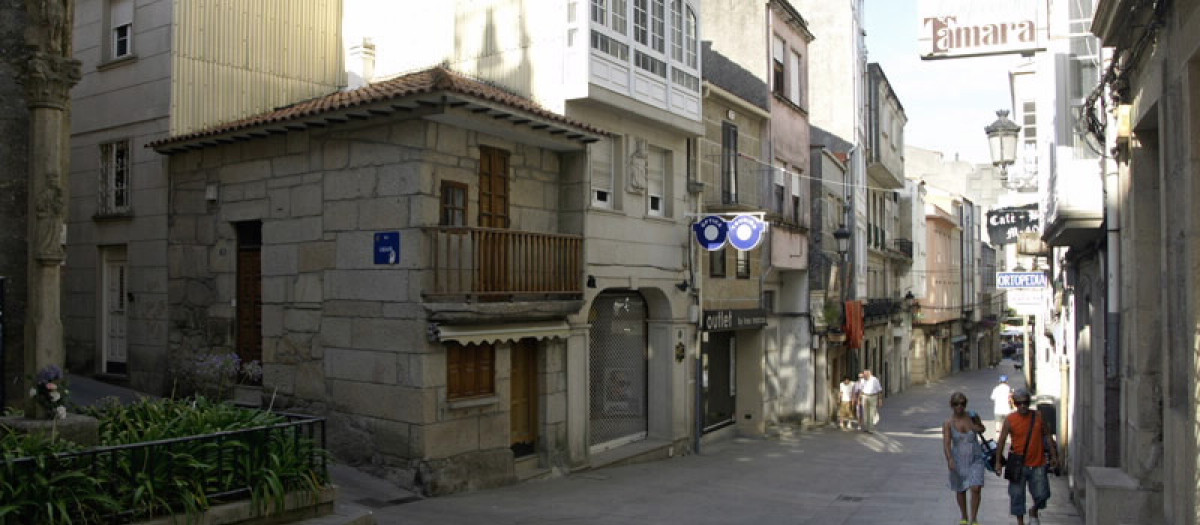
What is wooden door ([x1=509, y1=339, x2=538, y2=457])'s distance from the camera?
539 inches

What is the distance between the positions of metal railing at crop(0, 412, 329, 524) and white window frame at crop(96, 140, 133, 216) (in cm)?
882

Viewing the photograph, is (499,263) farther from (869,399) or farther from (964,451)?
(869,399)

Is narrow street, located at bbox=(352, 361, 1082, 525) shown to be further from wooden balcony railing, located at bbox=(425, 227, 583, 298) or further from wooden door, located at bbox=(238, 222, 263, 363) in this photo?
wooden door, located at bbox=(238, 222, 263, 363)

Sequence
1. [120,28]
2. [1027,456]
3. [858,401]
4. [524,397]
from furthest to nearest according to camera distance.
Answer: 1. [858,401]
2. [120,28]
3. [524,397]
4. [1027,456]

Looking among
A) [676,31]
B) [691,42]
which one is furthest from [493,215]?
[691,42]

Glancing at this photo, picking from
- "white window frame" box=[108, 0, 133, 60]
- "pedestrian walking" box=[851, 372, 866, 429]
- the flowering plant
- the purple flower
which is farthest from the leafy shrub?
"pedestrian walking" box=[851, 372, 866, 429]

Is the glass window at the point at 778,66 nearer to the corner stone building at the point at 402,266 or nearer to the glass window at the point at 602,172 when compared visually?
the glass window at the point at 602,172

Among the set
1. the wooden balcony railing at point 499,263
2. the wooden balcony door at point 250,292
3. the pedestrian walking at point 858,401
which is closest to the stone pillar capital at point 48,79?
the wooden balcony railing at point 499,263

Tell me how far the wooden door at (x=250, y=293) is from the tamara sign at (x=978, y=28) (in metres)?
10.0

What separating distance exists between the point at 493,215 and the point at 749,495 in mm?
5389

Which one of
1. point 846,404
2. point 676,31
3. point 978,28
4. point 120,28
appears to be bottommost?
point 846,404

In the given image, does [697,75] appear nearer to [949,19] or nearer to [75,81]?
[949,19]

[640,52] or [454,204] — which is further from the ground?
[640,52]

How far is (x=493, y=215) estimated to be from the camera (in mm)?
13344
